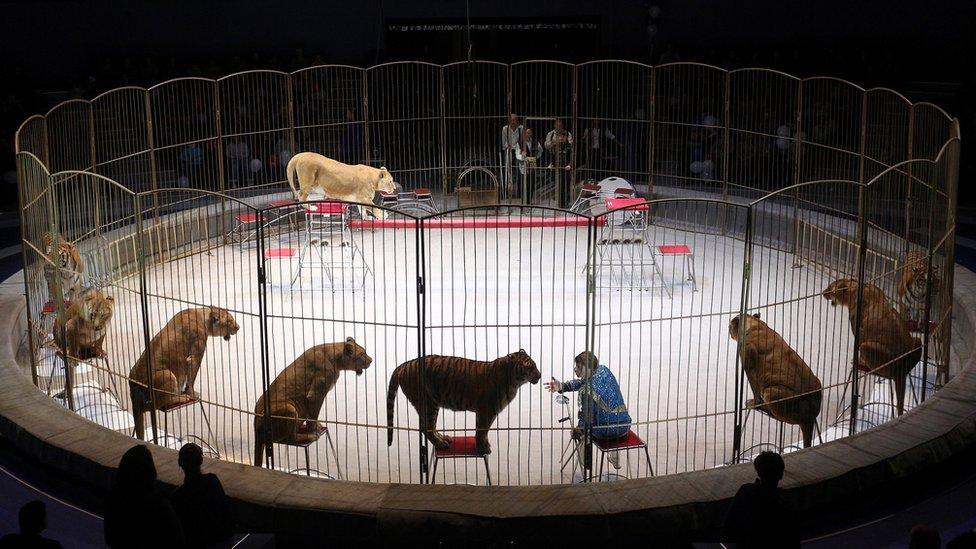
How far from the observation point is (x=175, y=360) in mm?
8531

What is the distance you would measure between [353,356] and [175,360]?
1.46 metres

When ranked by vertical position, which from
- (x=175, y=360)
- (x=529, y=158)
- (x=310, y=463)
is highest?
(x=529, y=158)

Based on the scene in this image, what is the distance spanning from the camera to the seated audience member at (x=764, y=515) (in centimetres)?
568

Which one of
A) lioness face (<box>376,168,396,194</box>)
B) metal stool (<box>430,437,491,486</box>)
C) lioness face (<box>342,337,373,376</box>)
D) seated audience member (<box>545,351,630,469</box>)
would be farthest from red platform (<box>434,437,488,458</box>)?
lioness face (<box>376,168,396,194</box>)

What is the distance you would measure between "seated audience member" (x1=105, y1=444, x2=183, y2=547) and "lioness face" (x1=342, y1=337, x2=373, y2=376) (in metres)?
2.57

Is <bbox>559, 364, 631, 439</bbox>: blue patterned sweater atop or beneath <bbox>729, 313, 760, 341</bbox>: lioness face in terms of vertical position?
beneath

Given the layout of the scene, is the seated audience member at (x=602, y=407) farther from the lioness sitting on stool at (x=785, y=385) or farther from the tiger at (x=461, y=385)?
the lioness sitting on stool at (x=785, y=385)

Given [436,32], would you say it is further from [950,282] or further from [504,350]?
[950,282]

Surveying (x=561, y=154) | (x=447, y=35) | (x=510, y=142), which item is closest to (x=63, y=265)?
(x=510, y=142)

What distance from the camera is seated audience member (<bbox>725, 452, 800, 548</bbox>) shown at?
18.6 ft

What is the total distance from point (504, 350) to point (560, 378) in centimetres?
103

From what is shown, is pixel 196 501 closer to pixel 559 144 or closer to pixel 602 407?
pixel 602 407

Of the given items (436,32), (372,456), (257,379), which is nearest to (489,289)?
(257,379)

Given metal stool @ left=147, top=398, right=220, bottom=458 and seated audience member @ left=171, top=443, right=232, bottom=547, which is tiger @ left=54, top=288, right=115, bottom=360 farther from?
seated audience member @ left=171, top=443, right=232, bottom=547
